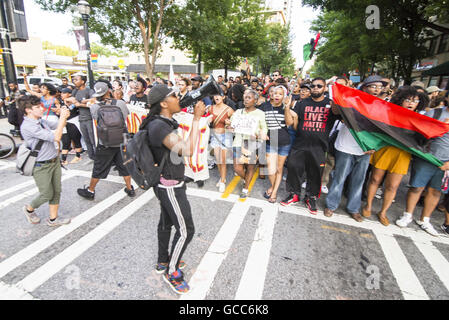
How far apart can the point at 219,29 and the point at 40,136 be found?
52.2 feet

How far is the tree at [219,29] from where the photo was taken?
1436cm

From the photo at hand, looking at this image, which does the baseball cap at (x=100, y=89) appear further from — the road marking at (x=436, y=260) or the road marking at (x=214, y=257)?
the road marking at (x=436, y=260)

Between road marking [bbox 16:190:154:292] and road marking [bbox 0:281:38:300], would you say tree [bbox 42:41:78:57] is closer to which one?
road marking [bbox 16:190:154:292]

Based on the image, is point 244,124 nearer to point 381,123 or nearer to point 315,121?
point 315,121

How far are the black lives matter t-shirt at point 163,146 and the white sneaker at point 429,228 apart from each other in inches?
160

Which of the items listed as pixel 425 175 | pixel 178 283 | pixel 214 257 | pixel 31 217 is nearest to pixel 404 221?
pixel 425 175

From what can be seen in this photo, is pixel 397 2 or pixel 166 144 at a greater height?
pixel 397 2

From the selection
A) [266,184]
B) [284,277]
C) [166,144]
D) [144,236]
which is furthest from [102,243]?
[266,184]

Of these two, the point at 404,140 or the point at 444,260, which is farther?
the point at 404,140

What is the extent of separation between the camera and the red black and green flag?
11.5 ft

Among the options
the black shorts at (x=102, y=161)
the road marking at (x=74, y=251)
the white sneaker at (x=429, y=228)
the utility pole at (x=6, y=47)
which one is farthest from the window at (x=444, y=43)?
the utility pole at (x=6, y=47)
